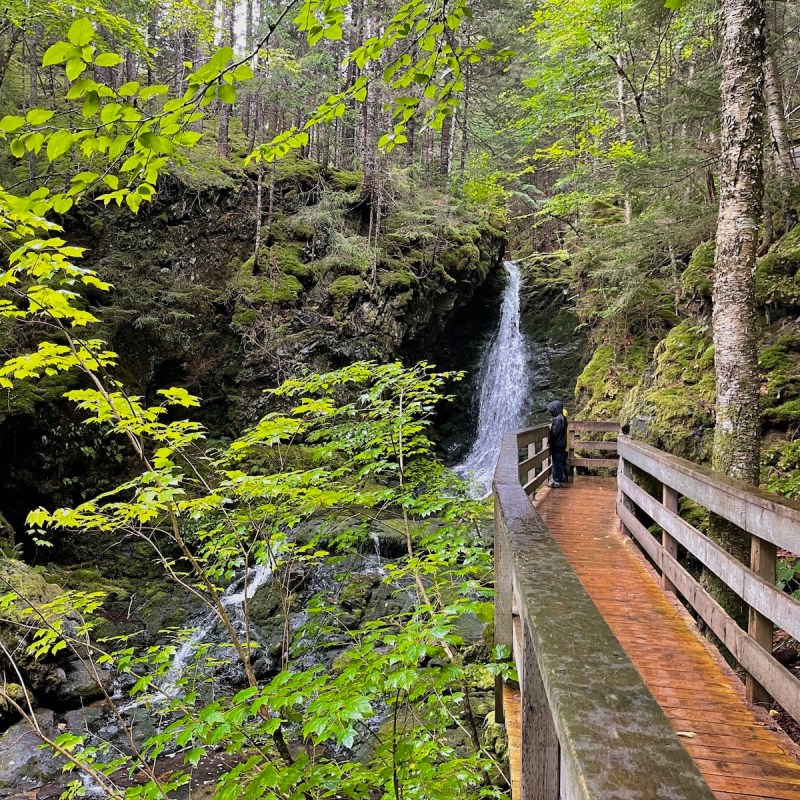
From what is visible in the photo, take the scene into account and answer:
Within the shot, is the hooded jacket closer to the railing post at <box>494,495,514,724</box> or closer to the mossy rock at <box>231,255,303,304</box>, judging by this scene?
the railing post at <box>494,495,514,724</box>

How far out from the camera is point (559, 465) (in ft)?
32.4

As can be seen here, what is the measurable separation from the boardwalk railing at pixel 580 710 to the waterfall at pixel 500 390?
14.2m

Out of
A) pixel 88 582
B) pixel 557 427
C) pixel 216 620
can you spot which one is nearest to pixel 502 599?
pixel 557 427

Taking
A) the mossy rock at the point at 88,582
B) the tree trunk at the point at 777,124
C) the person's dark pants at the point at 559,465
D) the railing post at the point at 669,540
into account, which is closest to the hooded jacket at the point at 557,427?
the person's dark pants at the point at 559,465

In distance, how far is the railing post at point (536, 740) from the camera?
143cm

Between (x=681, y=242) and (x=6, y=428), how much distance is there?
14.8 meters

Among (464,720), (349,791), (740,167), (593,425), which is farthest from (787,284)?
(349,791)

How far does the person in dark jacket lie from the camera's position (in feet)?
31.4

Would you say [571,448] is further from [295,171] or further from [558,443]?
[295,171]

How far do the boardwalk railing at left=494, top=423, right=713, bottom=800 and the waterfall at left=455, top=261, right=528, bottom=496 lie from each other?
14.2 meters

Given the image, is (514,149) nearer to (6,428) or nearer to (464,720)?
(6,428)

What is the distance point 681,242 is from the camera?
10.8 meters

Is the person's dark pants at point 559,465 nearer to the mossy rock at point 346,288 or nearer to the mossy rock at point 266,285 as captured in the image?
the mossy rock at point 346,288

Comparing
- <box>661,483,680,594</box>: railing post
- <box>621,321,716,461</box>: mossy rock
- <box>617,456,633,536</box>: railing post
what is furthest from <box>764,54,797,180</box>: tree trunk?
<box>661,483,680,594</box>: railing post
